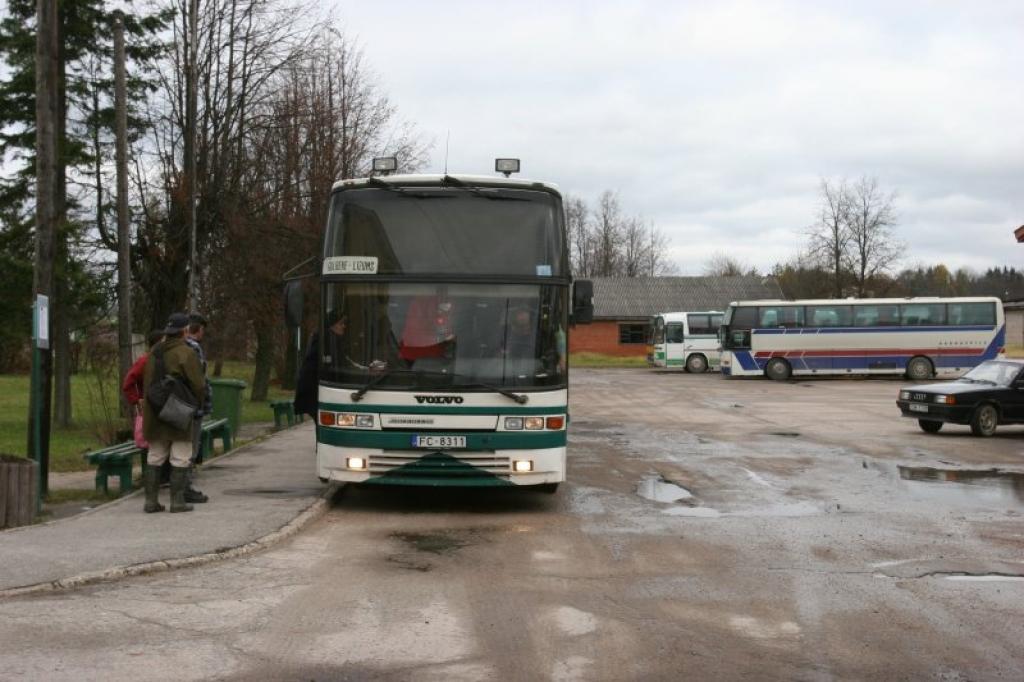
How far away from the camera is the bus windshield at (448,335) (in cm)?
1078

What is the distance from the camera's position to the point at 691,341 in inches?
2170

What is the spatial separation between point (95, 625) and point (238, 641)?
970 millimetres

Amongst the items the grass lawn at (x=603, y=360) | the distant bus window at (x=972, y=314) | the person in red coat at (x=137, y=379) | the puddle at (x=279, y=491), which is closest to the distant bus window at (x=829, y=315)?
the distant bus window at (x=972, y=314)

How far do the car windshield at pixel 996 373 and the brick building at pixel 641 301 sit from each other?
52604 mm

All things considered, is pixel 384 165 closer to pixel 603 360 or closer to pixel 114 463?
pixel 114 463

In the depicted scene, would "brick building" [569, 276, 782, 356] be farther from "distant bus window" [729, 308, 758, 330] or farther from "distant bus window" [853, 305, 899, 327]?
"distant bus window" [853, 305, 899, 327]

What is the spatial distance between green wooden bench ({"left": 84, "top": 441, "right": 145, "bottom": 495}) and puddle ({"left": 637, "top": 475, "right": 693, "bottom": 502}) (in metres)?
5.79

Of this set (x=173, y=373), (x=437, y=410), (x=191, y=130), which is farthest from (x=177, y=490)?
(x=191, y=130)

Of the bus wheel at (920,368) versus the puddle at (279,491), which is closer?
the puddle at (279,491)

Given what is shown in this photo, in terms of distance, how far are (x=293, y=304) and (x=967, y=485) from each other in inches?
346

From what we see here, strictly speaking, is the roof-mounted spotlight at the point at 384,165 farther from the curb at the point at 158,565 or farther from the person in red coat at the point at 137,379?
the curb at the point at 158,565

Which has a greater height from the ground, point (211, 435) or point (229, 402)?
point (229, 402)

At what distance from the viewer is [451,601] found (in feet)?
23.7

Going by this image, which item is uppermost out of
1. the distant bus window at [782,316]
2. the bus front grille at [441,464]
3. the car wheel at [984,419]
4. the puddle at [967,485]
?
the distant bus window at [782,316]
